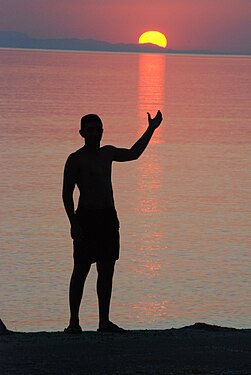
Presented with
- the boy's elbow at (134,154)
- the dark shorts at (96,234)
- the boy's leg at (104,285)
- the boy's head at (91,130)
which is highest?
the boy's head at (91,130)

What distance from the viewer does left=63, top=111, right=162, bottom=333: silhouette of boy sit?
888 cm

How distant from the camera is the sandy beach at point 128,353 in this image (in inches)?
285

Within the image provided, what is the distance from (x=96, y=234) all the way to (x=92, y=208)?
0.19 m

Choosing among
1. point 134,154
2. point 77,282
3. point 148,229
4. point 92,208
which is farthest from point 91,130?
point 148,229

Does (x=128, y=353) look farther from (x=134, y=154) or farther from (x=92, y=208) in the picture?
(x=134, y=154)

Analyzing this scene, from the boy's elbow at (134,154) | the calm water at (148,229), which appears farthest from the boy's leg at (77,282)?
the calm water at (148,229)

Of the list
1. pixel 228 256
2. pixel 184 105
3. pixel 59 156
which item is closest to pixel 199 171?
pixel 59 156

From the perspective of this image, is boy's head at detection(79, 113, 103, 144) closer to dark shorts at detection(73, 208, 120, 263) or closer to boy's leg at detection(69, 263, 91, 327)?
dark shorts at detection(73, 208, 120, 263)

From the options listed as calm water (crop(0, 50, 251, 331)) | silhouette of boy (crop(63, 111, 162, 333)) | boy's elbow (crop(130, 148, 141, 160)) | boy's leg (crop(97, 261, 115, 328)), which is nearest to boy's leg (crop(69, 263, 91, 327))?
silhouette of boy (crop(63, 111, 162, 333))

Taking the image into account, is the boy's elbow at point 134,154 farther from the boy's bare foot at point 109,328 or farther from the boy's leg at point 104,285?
the boy's bare foot at point 109,328

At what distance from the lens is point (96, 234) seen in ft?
29.3

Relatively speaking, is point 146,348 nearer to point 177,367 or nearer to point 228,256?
point 177,367

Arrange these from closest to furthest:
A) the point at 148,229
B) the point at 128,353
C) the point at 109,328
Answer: the point at 128,353
the point at 109,328
the point at 148,229

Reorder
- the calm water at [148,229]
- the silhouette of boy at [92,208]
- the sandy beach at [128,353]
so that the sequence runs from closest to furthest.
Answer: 1. the sandy beach at [128,353]
2. the silhouette of boy at [92,208]
3. the calm water at [148,229]
